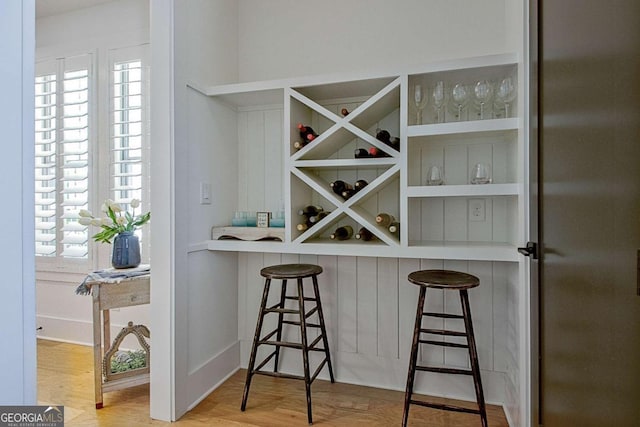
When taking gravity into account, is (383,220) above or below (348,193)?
below

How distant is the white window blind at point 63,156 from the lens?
3018 millimetres

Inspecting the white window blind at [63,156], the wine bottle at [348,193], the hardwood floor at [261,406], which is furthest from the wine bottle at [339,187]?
the white window blind at [63,156]

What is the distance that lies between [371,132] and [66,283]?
2.84 metres

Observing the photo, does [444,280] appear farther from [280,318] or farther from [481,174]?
[280,318]

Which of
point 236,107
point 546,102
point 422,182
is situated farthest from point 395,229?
point 236,107

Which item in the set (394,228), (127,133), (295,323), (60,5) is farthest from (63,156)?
(394,228)

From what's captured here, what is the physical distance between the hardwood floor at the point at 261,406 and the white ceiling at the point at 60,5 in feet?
9.32

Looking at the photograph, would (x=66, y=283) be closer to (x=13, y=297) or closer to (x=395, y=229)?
(x=13, y=297)

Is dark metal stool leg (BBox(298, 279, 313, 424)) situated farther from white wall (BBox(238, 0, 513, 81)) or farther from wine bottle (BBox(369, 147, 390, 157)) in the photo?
white wall (BBox(238, 0, 513, 81))

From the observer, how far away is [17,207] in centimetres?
96

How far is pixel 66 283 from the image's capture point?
10.3ft

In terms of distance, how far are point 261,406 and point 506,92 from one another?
2.13m

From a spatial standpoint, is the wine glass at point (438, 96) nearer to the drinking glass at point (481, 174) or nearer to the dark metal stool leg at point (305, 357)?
the drinking glass at point (481, 174)

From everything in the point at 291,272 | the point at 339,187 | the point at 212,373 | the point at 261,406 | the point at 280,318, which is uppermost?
the point at 339,187
